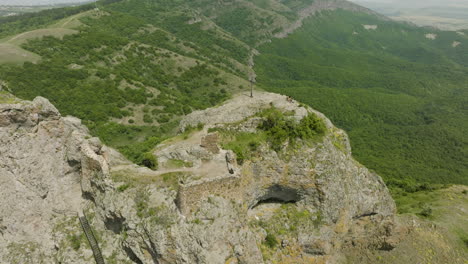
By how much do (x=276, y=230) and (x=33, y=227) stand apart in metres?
20.4

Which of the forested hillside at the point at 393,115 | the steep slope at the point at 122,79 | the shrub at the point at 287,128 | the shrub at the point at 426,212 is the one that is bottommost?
the forested hillside at the point at 393,115

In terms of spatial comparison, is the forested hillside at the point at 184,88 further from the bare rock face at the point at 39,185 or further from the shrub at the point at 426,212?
the shrub at the point at 426,212

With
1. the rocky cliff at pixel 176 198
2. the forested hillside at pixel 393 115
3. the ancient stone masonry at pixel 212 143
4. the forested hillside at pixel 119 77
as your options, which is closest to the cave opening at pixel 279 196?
the rocky cliff at pixel 176 198

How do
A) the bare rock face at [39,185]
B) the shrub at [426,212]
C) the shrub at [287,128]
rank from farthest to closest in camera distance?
1. the shrub at [426,212]
2. the shrub at [287,128]
3. the bare rock face at [39,185]

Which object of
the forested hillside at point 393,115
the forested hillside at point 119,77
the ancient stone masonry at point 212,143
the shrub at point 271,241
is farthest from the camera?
the forested hillside at point 393,115

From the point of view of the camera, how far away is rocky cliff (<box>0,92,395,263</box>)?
1986 centimetres

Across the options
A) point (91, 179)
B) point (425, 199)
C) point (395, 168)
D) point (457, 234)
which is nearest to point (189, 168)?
point (91, 179)

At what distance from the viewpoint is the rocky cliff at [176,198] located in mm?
19859

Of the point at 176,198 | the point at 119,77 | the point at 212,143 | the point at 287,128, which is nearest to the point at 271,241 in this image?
the point at 176,198

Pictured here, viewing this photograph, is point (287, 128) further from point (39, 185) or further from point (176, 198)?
point (39, 185)

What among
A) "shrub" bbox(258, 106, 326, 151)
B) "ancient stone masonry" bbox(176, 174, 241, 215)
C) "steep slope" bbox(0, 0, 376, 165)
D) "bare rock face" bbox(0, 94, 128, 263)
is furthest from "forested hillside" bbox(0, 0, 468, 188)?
"shrub" bbox(258, 106, 326, 151)

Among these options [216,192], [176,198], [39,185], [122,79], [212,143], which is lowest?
[122,79]

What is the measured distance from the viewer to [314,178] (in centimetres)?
2667

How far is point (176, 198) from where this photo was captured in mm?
20594
